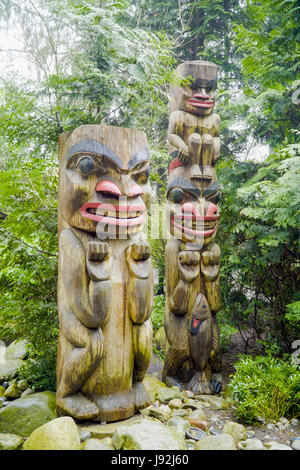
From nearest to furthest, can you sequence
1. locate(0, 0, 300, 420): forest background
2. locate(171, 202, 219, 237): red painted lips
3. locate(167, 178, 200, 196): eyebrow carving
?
locate(0, 0, 300, 420): forest background → locate(171, 202, 219, 237): red painted lips → locate(167, 178, 200, 196): eyebrow carving

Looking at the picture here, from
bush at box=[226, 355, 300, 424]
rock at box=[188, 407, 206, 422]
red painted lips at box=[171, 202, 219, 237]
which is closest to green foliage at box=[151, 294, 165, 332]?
red painted lips at box=[171, 202, 219, 237]

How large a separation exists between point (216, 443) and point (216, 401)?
1.46 metres

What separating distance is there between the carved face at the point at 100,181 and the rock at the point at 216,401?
234 cm

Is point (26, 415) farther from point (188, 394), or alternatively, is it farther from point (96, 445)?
point (188, 394)

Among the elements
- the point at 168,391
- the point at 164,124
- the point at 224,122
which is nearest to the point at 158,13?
the point at 164,124

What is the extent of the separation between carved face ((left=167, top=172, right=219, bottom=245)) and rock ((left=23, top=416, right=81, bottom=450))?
9.15ft

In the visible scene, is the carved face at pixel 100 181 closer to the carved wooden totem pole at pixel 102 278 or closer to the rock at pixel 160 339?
the carved wooden totem pole at pixel 102 278

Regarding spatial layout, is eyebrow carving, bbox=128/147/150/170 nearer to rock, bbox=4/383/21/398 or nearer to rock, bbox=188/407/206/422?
rock, bbox=188/407/206/422

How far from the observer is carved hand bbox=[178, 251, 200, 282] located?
5.00 meters

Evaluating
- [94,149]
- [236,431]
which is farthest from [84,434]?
[94,149]

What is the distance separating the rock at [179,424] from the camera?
3.58m

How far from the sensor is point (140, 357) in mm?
3648

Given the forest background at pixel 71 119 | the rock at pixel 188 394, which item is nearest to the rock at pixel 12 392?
the forest background at pixel 71 119
